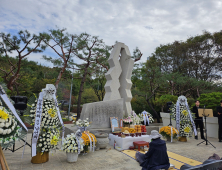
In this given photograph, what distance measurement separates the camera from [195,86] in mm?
→ 15211

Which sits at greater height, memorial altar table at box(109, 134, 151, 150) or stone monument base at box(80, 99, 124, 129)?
stone monument base at box(80, 99, 124, 129)

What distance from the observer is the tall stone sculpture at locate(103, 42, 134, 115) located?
9.04 metres

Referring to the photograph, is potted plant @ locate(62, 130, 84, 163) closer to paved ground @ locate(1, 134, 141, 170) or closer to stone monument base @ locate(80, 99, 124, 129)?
paved ground @ locate(1, 134, 141, 170)

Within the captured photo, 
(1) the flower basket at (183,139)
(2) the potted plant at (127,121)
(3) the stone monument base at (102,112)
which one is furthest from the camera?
(2) the potted plant at (127,121)

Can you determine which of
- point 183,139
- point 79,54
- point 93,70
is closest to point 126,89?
point 183,139

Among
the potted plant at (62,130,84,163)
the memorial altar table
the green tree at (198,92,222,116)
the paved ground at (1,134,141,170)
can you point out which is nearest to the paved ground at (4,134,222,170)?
the paved ground at (1,134,141,170)

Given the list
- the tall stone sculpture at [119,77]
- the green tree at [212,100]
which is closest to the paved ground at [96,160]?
the tall stone sculpture at [119,77]

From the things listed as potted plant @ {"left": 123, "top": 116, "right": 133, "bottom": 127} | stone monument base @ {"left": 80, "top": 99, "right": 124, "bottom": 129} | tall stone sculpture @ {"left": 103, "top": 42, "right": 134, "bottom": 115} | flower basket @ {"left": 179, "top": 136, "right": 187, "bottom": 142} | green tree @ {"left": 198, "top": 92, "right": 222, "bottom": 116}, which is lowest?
flower basket @ {"left": 179, "top": 136, "right": 187, "bottom": 142}

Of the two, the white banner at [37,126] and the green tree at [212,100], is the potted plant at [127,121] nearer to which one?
the white banner at [37,126]

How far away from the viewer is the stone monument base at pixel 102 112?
25.7ft

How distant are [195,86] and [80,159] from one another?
1353cm

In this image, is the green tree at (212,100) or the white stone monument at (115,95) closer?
the white stone monument at (115,95)

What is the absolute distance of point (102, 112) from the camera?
7.97m

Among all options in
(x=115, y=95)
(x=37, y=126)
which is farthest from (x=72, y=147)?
(x=115, y=95)
